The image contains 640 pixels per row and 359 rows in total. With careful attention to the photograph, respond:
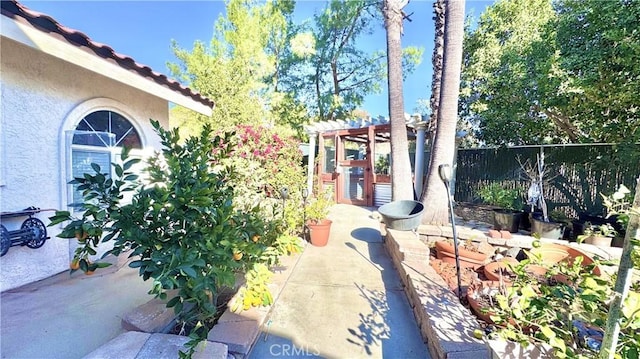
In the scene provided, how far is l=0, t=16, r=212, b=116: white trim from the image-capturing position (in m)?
2.33


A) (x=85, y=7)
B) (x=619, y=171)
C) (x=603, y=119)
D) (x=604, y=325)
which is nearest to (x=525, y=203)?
(x=619, y=171)

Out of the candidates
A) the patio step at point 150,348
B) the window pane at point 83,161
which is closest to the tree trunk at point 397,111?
the patio step at point 150,348

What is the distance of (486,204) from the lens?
6715mm

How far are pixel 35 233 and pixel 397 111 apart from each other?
620cm

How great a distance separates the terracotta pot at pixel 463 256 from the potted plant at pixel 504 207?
1846 millimetres

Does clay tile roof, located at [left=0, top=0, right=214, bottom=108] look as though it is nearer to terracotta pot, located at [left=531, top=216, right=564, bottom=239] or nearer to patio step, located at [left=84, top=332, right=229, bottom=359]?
patio step, located at [left=84, top=332, right=229, bottom=359]

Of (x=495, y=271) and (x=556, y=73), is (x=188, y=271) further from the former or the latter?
(x=556, y=73)

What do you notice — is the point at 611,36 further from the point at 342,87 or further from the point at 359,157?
the point at 342,87

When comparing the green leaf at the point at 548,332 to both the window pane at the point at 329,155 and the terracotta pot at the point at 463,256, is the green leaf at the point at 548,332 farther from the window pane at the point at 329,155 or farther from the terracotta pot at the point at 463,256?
the window pane at the point at 329,155

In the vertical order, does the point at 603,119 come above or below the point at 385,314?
above

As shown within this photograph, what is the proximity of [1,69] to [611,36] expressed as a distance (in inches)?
330

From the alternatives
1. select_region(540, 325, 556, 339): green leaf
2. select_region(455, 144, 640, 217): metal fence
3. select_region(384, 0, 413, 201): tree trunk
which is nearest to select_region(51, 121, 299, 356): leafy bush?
select_region(540, 325, 556, 339): green leaf

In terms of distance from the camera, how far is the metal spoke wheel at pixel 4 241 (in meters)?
2.73

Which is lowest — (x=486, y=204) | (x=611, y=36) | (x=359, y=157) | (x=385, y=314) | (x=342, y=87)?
(x=385, y=314)
